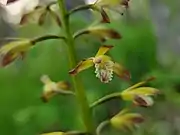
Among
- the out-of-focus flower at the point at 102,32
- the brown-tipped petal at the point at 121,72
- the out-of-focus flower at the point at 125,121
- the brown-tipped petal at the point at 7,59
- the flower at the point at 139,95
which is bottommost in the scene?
the out-of-focus flower at the point at 125,121

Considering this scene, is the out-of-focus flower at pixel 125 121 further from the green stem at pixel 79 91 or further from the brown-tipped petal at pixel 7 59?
the brown-tipped petal at pixel 7 59

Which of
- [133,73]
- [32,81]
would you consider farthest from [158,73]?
[32,81]

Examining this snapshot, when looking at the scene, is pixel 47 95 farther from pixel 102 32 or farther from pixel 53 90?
pixel 102 32

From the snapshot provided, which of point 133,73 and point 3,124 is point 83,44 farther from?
point 3,124

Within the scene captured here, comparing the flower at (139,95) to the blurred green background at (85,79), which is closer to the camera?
the flower at (139,95)

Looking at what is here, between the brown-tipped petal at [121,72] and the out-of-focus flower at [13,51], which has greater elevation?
the out-of-focus flower at [13,51]

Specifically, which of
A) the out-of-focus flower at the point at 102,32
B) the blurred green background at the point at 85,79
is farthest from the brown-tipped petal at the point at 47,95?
the blurred green background at the point at 85,79

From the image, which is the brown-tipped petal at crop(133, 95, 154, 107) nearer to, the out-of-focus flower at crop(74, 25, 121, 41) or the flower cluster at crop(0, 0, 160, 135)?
the flower cluster at crop(0, 0, 160, 135)
